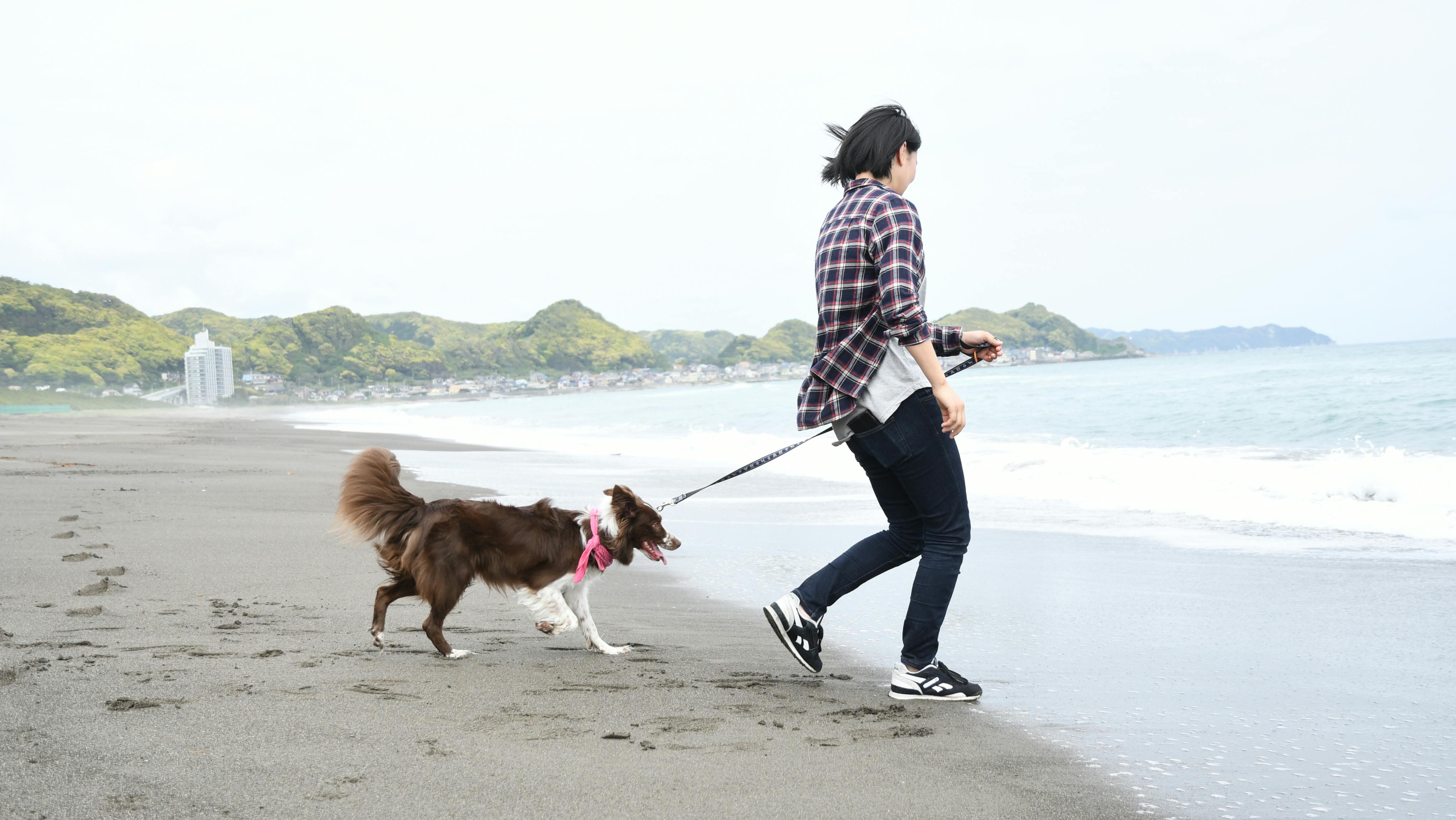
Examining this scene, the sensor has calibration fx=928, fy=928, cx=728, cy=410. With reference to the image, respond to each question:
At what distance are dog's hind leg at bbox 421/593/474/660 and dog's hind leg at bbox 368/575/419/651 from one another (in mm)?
140

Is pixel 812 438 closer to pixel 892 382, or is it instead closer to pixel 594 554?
pixel 892 382

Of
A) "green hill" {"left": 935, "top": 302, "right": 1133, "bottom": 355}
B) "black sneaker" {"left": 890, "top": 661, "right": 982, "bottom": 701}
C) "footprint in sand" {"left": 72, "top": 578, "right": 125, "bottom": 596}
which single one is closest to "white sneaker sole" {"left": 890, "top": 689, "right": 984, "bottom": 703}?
Answer: "black sneaker" {"left": 890, "top": 661, "right": 982, "bottom": 701}

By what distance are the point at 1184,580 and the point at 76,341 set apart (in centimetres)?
9042

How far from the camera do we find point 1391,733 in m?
2.57

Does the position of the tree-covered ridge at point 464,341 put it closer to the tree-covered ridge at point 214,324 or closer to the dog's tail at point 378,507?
the tree-covered ridge at point 214,324

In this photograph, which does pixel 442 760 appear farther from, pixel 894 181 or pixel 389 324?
pixel 389 324

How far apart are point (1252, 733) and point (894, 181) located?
195 centimetres

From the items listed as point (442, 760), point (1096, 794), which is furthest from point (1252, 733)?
point (442, 760)

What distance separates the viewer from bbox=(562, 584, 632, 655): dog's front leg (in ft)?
12.4

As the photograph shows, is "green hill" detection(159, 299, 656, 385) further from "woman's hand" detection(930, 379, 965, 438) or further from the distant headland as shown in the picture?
"woman's hand" detection(930, 379, 965, 438)

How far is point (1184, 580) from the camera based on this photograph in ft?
15.8

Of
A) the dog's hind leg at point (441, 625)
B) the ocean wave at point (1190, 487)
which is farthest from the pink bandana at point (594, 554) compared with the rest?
the ocean wave at point (1190, 487)

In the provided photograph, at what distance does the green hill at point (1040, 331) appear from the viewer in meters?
85.5

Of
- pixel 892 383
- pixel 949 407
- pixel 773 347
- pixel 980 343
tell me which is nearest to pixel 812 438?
pixel 892 383
